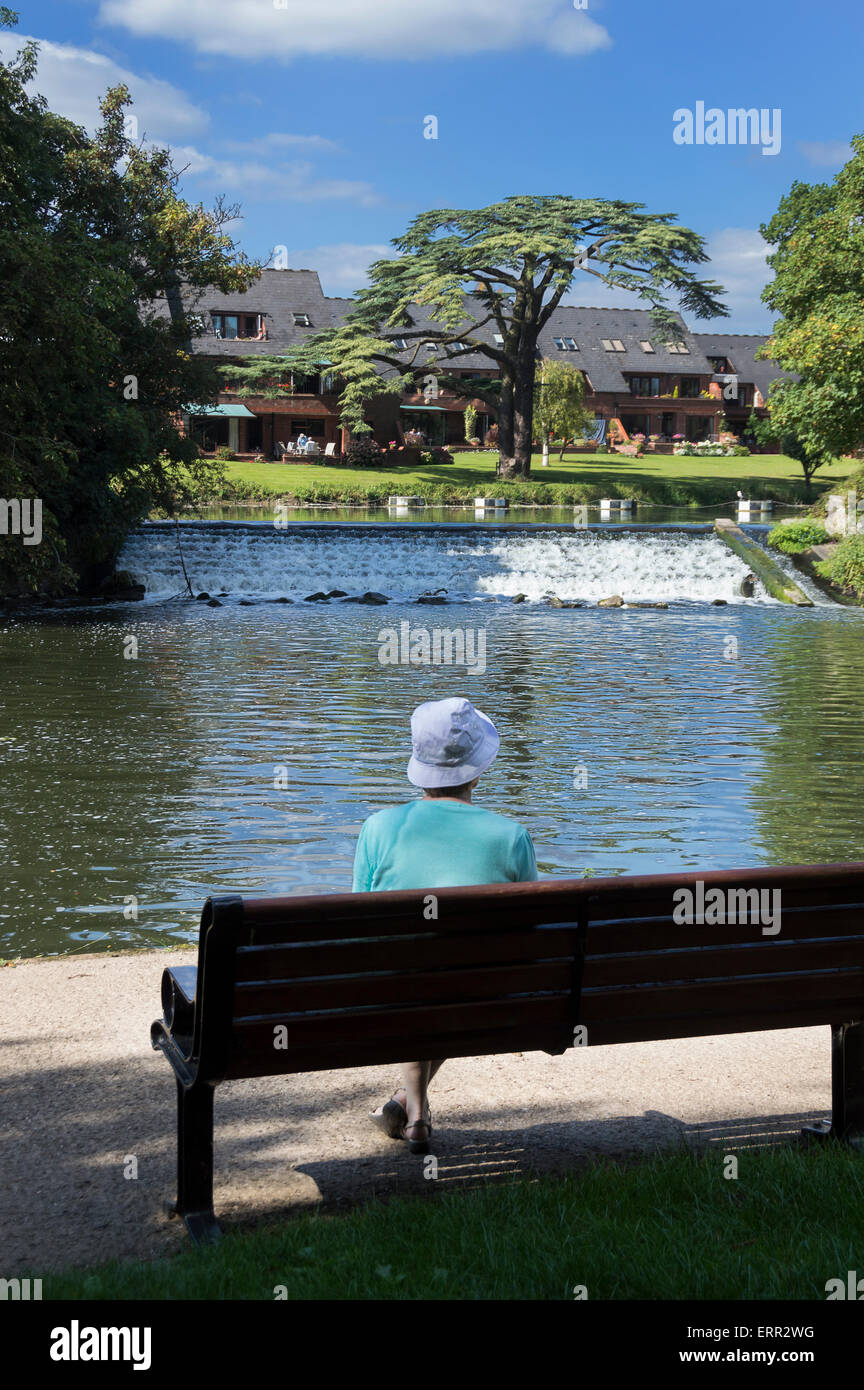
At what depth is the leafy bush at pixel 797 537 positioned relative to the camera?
3306cm

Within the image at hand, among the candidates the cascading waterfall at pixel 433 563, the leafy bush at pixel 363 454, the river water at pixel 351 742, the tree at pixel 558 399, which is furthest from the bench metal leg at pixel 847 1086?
the tree at pixel 558 399

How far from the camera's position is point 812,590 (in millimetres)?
30734

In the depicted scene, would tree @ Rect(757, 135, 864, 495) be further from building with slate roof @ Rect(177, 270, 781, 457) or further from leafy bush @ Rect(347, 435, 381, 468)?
leafy bush @ Rect(347, 435, 381, 468)

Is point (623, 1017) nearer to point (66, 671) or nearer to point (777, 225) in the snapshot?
point (66, 671)

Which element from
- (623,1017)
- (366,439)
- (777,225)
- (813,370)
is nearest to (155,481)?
(813,370)

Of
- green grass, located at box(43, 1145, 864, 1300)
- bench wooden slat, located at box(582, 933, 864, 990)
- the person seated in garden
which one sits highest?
the person seated in garden

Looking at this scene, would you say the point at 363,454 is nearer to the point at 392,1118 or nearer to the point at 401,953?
the point at 392,1118

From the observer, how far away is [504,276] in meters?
54.6

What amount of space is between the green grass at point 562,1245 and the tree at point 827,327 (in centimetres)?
2805

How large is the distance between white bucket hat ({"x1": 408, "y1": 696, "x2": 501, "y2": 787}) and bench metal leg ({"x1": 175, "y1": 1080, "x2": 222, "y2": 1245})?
1.15 m

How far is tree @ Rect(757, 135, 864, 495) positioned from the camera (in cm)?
2973

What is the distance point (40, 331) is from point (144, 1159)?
60.9 ft

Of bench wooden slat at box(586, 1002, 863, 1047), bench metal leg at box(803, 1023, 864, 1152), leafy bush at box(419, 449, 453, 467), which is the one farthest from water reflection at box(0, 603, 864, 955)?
leafy bush at box(419, 449, 453, 467)

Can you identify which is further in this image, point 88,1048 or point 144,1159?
point 88,1048
